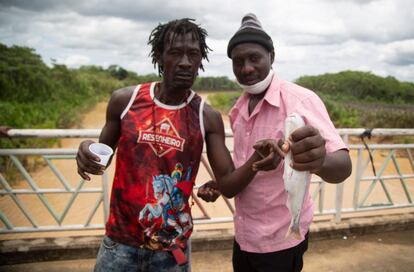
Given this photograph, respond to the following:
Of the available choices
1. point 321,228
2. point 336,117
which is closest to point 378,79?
point 336,117

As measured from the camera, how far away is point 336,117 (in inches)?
741

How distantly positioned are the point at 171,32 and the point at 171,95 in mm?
323

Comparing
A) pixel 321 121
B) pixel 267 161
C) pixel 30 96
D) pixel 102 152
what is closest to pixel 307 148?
pixel 267 161

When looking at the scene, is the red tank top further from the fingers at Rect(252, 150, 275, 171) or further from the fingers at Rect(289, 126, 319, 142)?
the fingers at Rect(289, 126, 319, 142)

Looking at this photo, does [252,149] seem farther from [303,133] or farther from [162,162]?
[303,133]

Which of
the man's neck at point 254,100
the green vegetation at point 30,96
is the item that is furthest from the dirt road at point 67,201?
the man's neck at point 254,100

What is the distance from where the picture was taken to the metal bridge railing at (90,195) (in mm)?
3023

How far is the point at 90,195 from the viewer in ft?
22.9

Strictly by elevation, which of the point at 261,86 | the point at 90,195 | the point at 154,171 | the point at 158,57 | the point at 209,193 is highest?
the point at 158,57

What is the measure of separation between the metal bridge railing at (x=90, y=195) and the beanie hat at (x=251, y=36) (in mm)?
1421

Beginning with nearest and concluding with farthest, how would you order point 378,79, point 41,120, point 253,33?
point 253,33 → point 41,120 → point 378,79

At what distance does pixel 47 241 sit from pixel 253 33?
2862mm

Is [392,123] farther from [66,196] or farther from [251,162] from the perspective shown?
[251,162]

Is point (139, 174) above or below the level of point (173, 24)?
below
